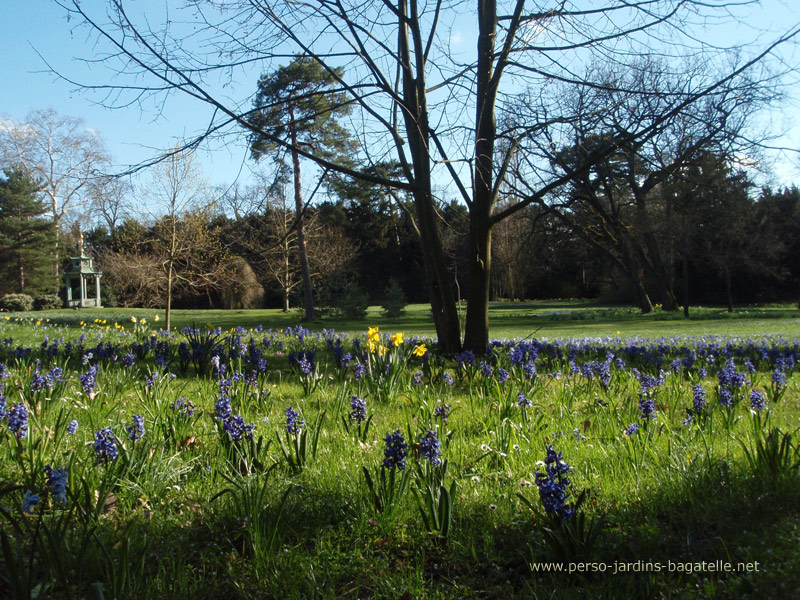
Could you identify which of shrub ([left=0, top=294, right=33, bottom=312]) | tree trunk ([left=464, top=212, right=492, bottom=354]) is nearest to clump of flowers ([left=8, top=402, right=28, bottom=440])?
tree trunk ([left=464, top=212, right=492, bottom=354])

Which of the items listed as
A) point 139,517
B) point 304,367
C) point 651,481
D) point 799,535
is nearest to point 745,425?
point 651,481

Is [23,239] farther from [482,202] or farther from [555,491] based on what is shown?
[555,491]

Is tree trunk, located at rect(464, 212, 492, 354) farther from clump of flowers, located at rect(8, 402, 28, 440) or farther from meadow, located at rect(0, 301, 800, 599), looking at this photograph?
clump of flowers, located at rect(8, 402, 28, 440)

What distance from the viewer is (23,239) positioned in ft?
115

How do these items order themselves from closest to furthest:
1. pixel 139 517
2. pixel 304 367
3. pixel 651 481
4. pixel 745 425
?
pixel 139 517 < pixel 651 481 < pixel 745 425 < pixel 304 367

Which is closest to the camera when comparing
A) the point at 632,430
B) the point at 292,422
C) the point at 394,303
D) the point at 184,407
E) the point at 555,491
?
the point at 555,491

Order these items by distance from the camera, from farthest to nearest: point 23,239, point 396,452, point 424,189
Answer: point 23,239, point 424,189, point 396,452

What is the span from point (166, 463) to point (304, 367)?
6.44 feet

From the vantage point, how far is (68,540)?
2.01 m

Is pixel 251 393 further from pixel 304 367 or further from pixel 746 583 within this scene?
pixel 746 583

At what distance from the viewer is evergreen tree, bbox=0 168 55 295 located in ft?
114

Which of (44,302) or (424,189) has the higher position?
(424,189)

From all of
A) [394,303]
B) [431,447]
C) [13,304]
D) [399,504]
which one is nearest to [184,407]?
[399,504]

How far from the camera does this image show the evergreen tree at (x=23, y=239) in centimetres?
3472
